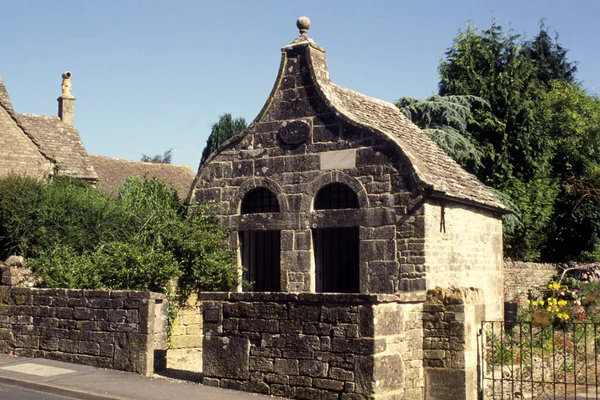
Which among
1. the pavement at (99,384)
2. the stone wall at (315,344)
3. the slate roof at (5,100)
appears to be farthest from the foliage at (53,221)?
the slate roof at (5,100)

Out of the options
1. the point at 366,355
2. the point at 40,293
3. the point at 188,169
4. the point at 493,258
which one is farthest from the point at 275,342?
the point at 188,169

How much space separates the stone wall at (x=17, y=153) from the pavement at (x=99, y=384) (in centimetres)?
1193

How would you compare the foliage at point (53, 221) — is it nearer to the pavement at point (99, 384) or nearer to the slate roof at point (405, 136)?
the pavement at point (99, 384)

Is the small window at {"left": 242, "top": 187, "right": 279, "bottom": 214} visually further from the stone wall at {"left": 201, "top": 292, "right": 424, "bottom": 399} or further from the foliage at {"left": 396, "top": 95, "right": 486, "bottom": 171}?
the foliage at {"left": 396, "top": 95, "right": 486, "bottom": 171}

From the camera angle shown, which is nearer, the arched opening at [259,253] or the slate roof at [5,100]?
the arched opening at [259,253]

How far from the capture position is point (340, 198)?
15.2 m

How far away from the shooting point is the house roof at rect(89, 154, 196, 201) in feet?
109

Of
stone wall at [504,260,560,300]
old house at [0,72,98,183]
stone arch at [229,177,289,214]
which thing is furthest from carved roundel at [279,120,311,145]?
stone wall at [504,260,560,300]

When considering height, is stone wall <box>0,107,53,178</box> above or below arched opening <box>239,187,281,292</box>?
above

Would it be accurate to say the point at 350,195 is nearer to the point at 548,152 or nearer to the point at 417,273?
the point at 417,273

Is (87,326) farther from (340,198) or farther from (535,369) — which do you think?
(535,369)

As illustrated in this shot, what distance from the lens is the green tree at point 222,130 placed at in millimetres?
37625

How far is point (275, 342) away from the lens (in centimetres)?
1031

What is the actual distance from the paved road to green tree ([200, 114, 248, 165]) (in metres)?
27.2
